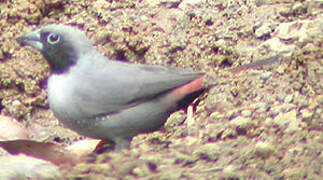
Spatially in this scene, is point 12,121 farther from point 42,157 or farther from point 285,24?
point 285,24

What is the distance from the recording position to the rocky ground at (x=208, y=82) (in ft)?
12.7

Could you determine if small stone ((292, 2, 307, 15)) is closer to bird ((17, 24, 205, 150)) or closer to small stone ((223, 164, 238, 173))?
bird ((17, 24, 205, 150))

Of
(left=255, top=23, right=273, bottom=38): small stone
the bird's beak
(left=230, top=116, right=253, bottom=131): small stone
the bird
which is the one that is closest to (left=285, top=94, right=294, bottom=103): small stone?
(left=230, top=116, right=253, bottom=131): small stone

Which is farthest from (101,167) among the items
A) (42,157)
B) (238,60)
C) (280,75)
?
(238,60)

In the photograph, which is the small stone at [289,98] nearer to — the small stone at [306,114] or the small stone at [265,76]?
the small stone at [306,114]

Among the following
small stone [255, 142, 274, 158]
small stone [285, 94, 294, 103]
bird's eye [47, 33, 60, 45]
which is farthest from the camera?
bird's eye [47, 33, 60, 45]

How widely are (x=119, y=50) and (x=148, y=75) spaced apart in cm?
123

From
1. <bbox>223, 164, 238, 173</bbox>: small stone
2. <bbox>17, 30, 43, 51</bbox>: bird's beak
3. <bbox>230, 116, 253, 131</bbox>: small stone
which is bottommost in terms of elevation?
<bbox>223, 164, 238, 173</bbox>: small stone

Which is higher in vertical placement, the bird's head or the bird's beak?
the bird's beak

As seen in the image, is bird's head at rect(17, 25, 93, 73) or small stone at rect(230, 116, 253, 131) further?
bird's head at rect(17, 25, 93, 73)

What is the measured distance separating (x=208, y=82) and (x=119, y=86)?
27.4 inches

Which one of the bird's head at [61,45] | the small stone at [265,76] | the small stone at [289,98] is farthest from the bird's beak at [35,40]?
the small stone at [289,98]

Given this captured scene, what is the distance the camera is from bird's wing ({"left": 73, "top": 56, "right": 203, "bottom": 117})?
15.7 ft

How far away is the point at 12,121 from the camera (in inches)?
224
